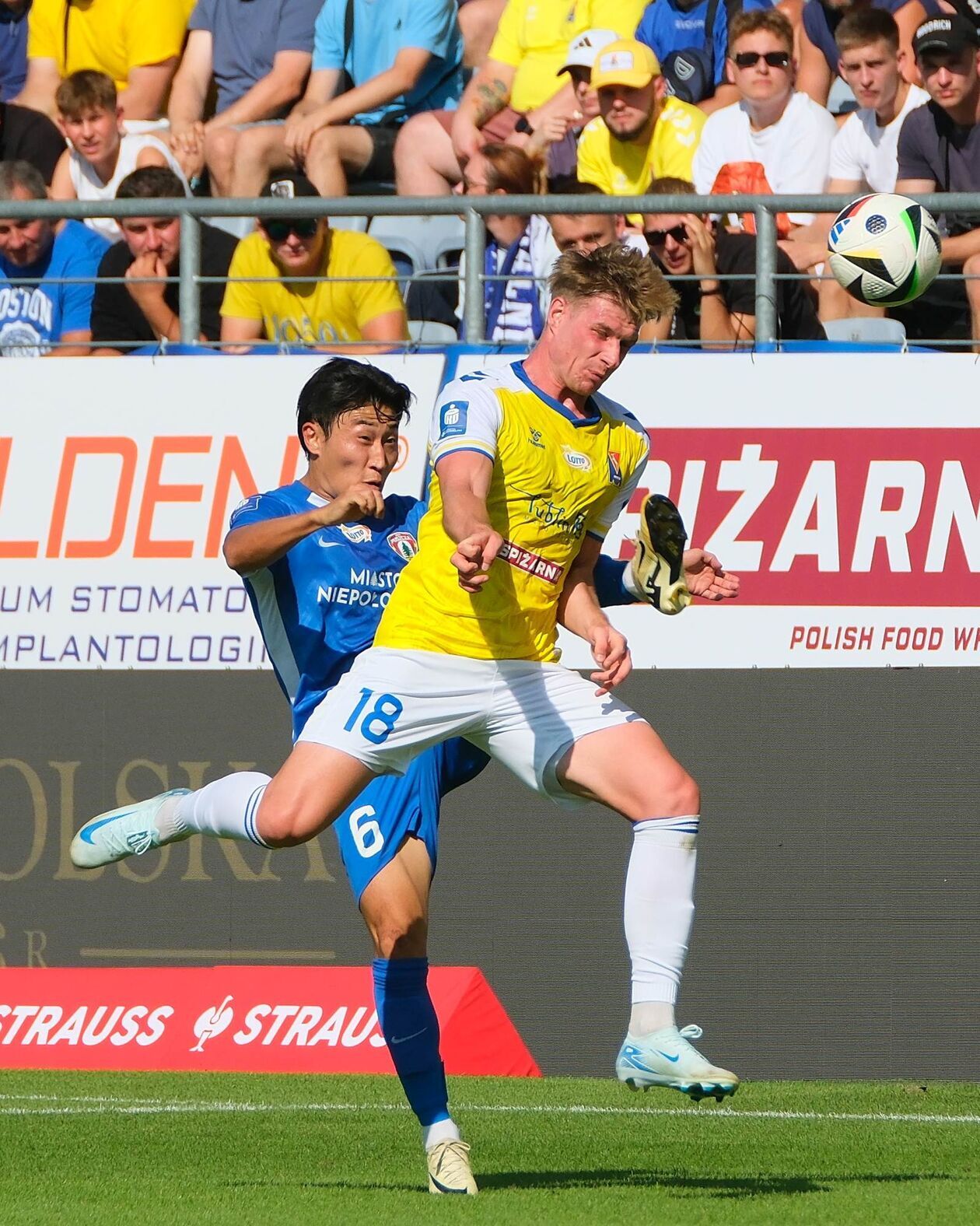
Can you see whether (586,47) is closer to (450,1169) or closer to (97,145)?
(97,145)

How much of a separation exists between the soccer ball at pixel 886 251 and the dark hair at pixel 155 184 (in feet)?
12.9

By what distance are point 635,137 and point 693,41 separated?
100 cm

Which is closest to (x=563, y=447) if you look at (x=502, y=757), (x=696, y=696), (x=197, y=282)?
(x=502, y=757)

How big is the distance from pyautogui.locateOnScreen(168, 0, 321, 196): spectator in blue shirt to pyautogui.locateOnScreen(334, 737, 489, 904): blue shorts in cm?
679

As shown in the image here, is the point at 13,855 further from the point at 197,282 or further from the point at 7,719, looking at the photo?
the point at 197,282

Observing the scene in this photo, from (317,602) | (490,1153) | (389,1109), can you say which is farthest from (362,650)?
(389,1109)

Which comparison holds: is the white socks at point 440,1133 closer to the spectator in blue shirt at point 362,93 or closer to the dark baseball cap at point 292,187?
the dark baseball cap at point 292,187

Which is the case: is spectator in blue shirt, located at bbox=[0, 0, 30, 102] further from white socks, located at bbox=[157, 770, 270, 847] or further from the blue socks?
the blue socks

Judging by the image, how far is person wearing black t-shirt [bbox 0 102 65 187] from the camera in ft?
41.6

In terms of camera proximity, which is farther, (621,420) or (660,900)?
(621,420)

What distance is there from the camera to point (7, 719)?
34.8 ft

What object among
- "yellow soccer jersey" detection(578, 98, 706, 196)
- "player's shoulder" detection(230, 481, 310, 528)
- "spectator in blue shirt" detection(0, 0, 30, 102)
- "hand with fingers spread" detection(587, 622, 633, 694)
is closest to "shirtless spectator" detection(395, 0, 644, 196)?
"yellow soccer jersey" detection(578, 98, 706, 196)

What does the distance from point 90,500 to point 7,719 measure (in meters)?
1.23

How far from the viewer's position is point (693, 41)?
11.7m
